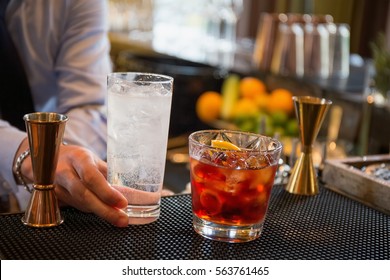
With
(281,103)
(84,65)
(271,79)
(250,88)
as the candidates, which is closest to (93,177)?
(84,65)

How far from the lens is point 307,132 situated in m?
1.29

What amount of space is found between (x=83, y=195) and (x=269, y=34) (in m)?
2.54

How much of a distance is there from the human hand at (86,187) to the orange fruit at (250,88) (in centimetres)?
201

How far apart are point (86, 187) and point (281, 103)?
191 centimetres

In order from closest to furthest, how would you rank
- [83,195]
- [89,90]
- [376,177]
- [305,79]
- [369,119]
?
[83,195], [376,177], [89,90], [369,119], [305,79]

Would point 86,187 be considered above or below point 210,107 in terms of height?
above

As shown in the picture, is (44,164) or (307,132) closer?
(44,164)

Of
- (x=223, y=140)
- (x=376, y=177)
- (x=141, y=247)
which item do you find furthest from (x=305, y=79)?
(x=141, y=247)

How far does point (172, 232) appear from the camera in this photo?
1.03 m

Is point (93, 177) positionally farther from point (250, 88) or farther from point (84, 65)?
point (250, 88)

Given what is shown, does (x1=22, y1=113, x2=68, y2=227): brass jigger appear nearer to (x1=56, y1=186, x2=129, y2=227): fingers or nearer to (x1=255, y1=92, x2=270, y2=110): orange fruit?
(x1=56, y1=186, x2=129, y2=227): fingers

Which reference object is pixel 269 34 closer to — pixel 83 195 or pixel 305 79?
pixel 305 79

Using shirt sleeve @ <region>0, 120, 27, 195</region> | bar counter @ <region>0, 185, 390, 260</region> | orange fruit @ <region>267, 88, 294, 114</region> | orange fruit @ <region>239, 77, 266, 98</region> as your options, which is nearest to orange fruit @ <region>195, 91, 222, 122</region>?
orange fruit @ <region>239, 77, 266, 98</region>

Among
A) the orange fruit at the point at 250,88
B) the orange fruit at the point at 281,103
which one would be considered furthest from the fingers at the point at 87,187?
the orange fruit at the point at 250,88
